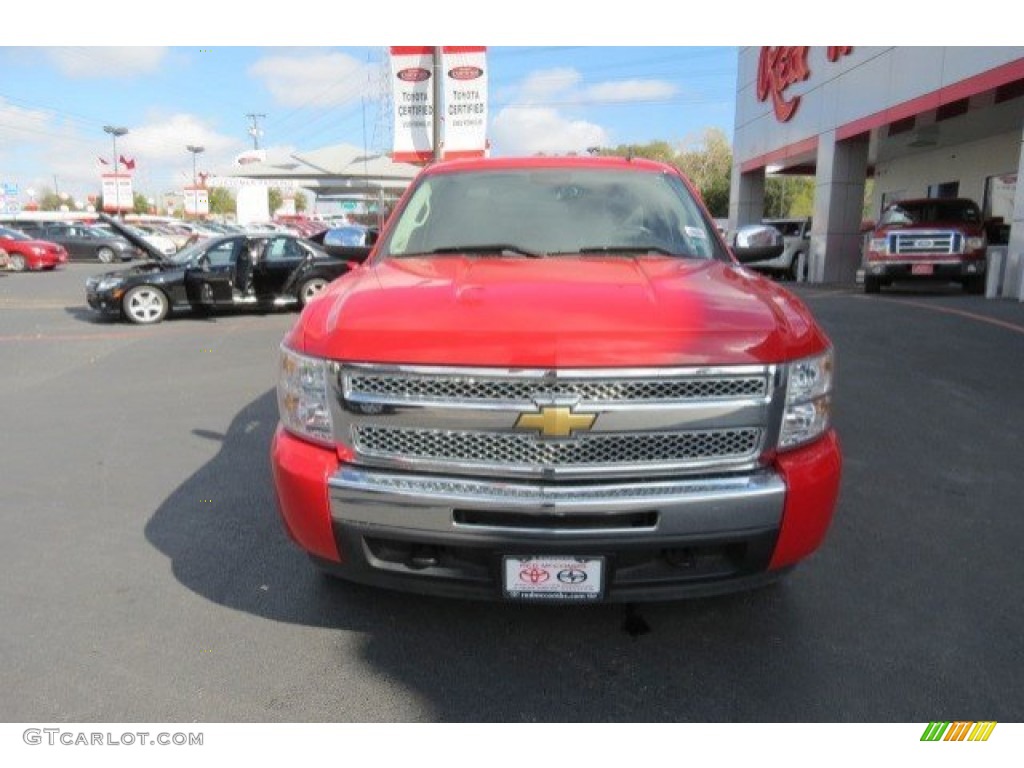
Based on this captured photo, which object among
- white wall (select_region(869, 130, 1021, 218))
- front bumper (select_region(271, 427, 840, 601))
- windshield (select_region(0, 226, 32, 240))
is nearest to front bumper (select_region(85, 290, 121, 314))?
front bumper (select_region(271, 427, 840, 601))

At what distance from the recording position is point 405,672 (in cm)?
260

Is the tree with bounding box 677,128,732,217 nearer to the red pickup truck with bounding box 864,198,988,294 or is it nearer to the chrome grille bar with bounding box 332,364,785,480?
the red pickup truck with bounding box 864,198,988,294

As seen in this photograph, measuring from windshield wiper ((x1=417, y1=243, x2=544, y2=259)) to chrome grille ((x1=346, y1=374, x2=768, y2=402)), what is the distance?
47.0 inches

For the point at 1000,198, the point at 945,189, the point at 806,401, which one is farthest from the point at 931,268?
the point at 806,401

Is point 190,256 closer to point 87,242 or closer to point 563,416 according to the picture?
point 563,416

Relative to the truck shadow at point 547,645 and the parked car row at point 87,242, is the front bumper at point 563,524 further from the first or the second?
the parked car row at point 87,242

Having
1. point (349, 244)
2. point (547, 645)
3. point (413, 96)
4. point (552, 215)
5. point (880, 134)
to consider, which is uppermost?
point (880, 134)

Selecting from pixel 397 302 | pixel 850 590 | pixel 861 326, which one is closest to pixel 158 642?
pixel 397 302

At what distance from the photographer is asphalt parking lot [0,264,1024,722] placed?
245cm

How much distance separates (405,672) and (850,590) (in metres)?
1.85

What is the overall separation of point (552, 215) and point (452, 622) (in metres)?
1.94

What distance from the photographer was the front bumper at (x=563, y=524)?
2268mm

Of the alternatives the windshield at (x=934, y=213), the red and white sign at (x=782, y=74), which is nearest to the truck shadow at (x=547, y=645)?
the windshield at (x=934, y=213)

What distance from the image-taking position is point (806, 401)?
2457 millimetres
